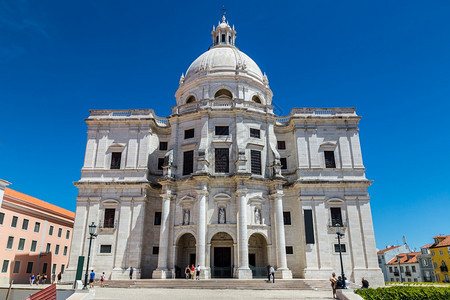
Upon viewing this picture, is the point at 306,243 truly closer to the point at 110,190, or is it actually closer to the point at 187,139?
the point at 187,139

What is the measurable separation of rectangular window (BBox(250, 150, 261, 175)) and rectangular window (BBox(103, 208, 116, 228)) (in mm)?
15548

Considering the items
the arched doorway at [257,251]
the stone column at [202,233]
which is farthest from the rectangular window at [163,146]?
the arched doorway at [257,251]

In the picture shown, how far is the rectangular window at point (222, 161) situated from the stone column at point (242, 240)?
3.40 m

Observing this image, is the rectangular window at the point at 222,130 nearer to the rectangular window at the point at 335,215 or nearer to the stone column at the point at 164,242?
the stone column at the point at 164,242

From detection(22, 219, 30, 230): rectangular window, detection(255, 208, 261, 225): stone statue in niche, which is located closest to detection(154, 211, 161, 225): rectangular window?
detection(255, 208, 261, 225): stone statue in niche

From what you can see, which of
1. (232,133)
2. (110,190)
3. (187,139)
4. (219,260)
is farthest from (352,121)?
(110,190)

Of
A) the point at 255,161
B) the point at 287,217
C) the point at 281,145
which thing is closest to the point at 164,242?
the point at 255,161

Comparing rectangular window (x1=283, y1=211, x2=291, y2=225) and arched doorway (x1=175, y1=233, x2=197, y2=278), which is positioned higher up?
rectangular window (x1=283, y1=211, x2=291, y2=225)

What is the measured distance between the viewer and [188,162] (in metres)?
35.4

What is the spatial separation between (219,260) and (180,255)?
4366mm

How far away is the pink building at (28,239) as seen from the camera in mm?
35969

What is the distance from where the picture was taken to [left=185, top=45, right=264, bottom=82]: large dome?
40.5 meters

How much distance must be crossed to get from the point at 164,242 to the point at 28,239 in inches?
775

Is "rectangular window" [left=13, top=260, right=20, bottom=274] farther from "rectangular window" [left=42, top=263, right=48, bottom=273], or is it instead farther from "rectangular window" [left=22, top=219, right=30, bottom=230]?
"rectangular window" [left=42, top=263, right=48, bottom=273]
